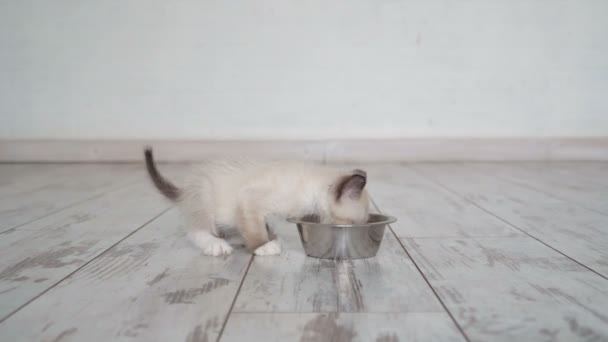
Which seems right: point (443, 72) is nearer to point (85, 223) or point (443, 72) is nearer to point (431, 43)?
point (431, 43)

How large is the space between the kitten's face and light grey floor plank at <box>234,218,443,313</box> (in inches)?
Result: 4.9

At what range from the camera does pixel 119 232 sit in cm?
181

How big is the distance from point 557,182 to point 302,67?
1.79 metres

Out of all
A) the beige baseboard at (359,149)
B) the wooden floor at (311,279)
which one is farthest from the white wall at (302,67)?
the wooden floor at (311,279)

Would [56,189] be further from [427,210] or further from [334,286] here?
[334,286]

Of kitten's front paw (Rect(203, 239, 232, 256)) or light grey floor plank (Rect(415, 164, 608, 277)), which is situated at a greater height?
light grey floor plank (Rect(415, 164, 608, 277))

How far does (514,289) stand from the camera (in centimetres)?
123

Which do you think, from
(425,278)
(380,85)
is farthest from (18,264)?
(380,85)

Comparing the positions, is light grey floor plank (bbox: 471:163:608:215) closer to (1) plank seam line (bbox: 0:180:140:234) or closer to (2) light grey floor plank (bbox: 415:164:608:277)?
(2) light grey floor plank (bbox: 415:164:608:277)

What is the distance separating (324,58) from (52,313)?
299 cm

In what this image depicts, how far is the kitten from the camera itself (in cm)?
154

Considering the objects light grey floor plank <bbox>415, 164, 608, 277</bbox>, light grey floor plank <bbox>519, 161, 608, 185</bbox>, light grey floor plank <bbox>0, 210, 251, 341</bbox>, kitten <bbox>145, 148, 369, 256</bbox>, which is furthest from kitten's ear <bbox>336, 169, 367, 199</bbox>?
light grey floor plank <bbox>519, 161, 608, 185</bbox>

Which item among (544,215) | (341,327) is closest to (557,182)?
(544,215)

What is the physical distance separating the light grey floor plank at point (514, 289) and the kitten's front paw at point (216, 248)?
53cm
